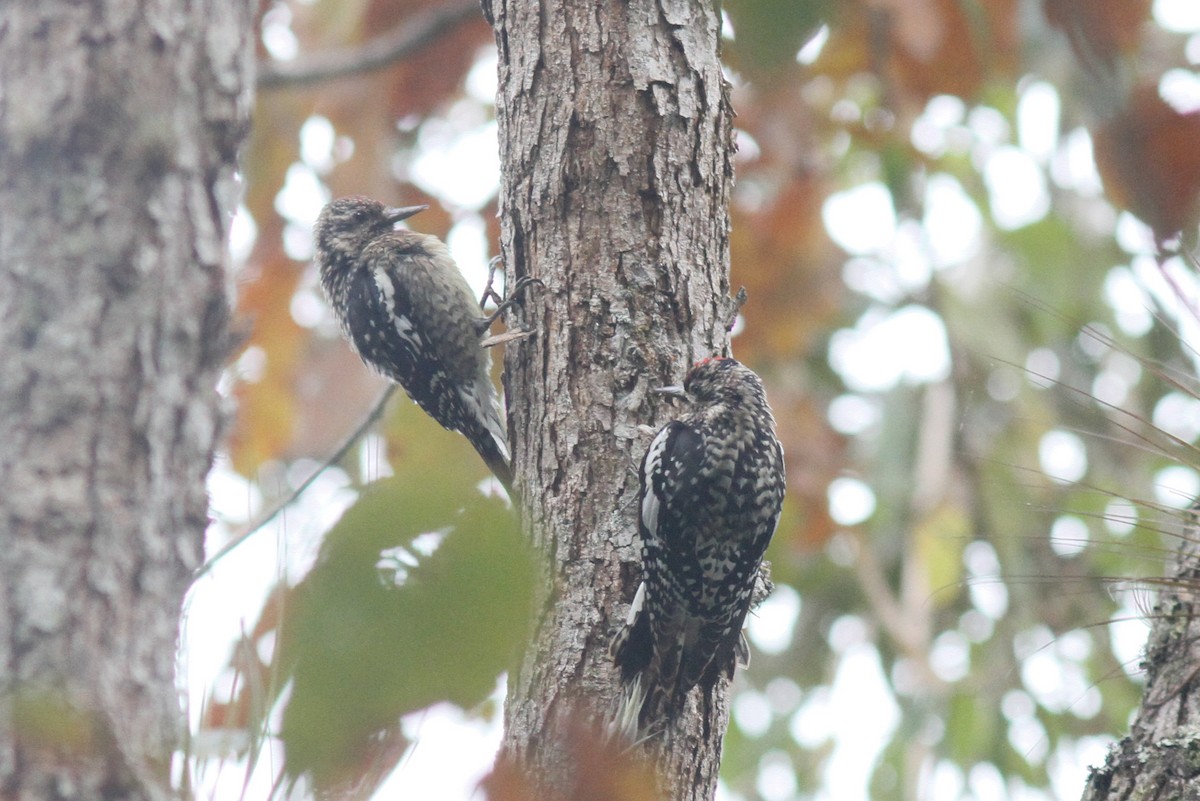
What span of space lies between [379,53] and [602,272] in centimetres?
385

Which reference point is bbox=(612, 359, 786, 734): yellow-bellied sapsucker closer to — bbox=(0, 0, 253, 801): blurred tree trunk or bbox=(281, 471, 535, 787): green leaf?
bbox=(0, 0, 253, 801): blurred tree trunk

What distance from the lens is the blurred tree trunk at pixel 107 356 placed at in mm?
1431

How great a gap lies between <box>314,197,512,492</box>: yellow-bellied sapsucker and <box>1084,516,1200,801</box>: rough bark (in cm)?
240

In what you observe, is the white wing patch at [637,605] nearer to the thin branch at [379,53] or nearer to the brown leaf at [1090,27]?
the brown leaf at [1090,27]

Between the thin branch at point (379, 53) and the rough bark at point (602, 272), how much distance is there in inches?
120

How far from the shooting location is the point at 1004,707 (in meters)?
7.66

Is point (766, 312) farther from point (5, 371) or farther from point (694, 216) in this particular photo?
point (5, 371)

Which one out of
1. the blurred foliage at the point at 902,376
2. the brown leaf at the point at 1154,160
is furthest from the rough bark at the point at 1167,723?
the brown leaf at the point at 1154,160

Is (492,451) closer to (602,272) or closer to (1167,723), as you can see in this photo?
(602,272)

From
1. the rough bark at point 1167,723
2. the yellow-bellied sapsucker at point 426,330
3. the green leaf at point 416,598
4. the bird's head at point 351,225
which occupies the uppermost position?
the bird's head at point 351,225

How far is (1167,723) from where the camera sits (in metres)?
2.67

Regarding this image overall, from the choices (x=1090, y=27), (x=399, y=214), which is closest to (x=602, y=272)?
(x=1090, y=27)

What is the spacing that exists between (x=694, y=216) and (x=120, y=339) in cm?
184

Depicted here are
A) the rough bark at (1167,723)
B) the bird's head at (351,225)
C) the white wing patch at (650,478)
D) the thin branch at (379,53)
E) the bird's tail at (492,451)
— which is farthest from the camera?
the thin branch at (379,53)
